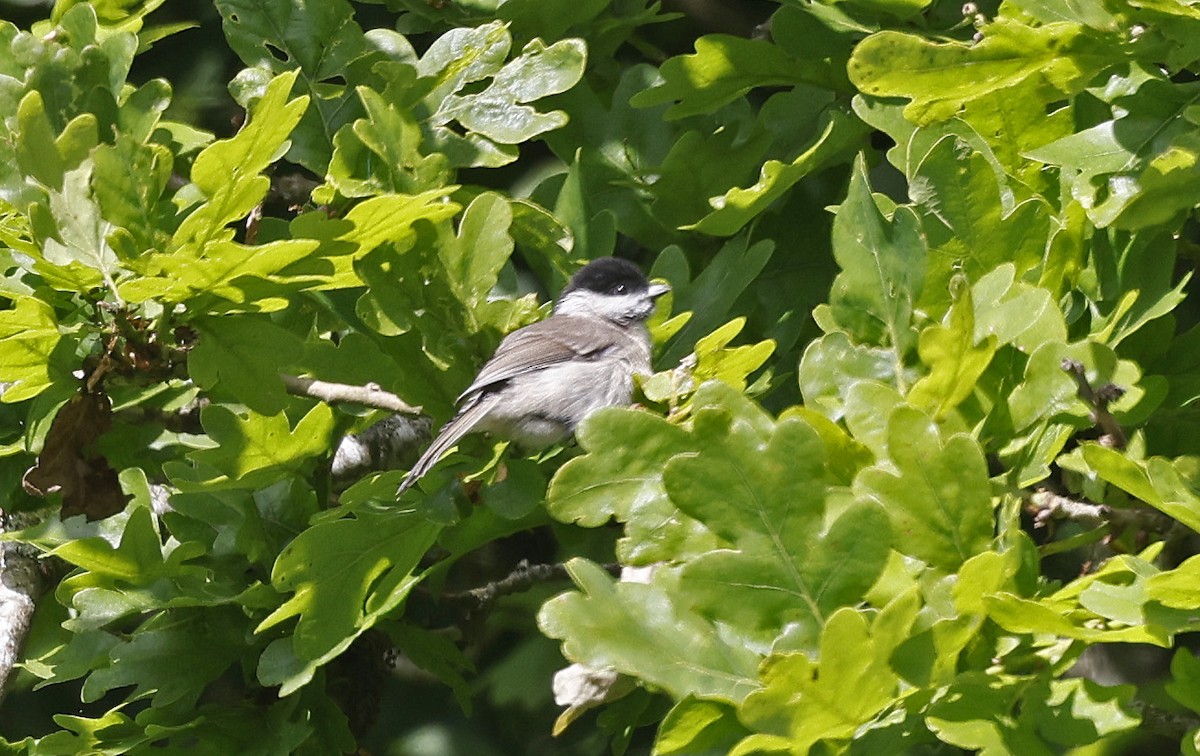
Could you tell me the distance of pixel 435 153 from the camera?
2.13m

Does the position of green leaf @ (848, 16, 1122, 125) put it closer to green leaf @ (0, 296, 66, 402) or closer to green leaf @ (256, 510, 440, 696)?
green leaf @ (256, 510, 440, 696)

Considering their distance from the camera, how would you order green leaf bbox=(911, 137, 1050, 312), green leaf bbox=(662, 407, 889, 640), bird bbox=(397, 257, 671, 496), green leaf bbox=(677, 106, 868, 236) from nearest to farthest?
1. green leaf bbox=(662, 407, 889, 640)
2. green leaf bbox=(911, 137, 1050, 312)
3. green leaf bbox=(677, 106, 868, 236)
4. bird bbox=(397, 257, 671, 496)

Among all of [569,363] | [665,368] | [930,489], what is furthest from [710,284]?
[930,489]

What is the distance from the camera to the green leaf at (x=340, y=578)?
192 cm

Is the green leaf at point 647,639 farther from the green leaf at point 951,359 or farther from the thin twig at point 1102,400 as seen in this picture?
the thin twig at point 1102,400

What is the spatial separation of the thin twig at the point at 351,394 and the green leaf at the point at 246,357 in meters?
0.18

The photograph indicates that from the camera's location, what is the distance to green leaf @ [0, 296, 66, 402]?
1.83 meters

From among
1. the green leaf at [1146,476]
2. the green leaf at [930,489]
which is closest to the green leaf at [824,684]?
the green leaf at [930,489]

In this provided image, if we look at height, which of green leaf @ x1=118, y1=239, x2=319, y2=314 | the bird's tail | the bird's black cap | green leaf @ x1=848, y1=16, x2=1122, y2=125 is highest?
green leaf @ x1=848, y1=16, x2=1122, y2=125

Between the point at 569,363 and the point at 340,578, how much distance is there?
3.25 feet

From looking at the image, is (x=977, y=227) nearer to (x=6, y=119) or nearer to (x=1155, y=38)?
(x=1155, y=38)

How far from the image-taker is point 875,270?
174cm

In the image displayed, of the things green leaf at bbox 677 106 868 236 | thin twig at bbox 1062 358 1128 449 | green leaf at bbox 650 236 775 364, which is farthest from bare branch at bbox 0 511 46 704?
thin twig at bbox 1062 358 1128 449

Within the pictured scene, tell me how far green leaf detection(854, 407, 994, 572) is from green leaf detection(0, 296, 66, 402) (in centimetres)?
110
